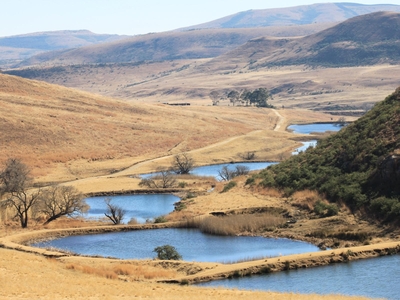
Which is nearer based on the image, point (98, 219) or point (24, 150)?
point (98, 219)

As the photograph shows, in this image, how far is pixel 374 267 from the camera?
41562mm

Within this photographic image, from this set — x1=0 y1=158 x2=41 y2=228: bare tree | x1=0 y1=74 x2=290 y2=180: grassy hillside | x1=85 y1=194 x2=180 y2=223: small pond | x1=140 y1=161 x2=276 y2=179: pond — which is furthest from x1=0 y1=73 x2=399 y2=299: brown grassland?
x1=140 y1=161 x2=276 y2=179: pond

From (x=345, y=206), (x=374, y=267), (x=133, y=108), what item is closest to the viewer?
(x=374, y=267)

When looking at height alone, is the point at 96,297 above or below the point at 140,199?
above

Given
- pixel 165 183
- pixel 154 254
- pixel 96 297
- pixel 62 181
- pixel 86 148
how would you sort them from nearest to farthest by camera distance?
pixel 96 297 → pixel 154 254 → pixel 165 183 → pixel 62 181 → pixel 86 148

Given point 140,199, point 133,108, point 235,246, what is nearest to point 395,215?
point 235,246

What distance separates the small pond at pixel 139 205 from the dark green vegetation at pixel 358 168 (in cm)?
963

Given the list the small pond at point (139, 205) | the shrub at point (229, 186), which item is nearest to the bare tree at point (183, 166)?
the small pond at point (139, 205)

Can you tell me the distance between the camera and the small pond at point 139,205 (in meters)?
68.5

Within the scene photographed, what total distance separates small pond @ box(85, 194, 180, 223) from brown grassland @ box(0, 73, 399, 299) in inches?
110

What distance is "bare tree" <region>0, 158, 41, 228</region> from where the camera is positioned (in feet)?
197

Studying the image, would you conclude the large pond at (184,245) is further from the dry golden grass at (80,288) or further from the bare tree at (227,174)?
→ the bare tree at (227,174)

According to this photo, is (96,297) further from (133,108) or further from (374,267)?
(133,108)

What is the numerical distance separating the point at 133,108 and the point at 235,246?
10591 cm
